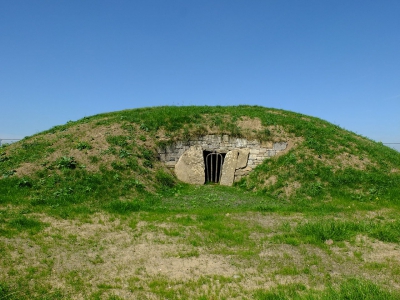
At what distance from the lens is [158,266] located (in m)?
6.78

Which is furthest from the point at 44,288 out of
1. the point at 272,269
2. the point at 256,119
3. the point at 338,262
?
the point at 256,119

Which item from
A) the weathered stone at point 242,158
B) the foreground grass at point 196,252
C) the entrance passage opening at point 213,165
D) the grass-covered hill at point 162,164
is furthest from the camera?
the entrance passage opening at point 213,165

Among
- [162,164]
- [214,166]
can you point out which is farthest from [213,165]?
[162,164]

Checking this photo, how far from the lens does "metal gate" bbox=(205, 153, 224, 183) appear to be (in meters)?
17.0

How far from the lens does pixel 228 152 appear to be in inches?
655

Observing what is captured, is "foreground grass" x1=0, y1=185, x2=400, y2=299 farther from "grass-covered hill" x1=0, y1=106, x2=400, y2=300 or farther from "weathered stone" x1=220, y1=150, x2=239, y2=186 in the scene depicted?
"weathered stone" x1=220, y1=150, x2=239, y2=186

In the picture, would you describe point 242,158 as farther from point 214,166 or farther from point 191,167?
point 191,167

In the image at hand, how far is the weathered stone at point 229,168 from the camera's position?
52.2 ft

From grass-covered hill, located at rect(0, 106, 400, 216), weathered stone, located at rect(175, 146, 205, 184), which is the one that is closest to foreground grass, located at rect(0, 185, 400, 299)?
grass-covered hill, located at rect(0, 106, 400, 216)

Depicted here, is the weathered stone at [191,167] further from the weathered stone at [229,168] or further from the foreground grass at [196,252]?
the foreground grass at [196,252]

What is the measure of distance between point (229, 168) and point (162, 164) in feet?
11.5

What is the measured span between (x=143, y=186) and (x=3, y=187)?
515 cm

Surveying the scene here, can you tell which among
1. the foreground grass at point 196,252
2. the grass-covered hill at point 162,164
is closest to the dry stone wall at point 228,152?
the grass-covered hill at point 162,164

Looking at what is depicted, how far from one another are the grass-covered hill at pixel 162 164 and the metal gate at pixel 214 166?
144 cm
